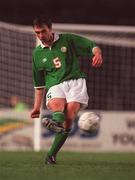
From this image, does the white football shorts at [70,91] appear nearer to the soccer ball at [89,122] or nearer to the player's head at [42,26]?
the soccer ball at [89,122]

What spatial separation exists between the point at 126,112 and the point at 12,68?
237cm

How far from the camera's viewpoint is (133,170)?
8.93 m

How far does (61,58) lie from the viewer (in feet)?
31.9

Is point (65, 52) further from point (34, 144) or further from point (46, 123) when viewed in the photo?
point (34, 144)

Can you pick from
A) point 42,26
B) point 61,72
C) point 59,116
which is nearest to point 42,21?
point 42,26

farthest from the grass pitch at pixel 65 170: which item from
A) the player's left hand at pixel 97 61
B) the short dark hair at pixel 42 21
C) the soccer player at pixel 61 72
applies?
the short dark hair at pixel 42 21

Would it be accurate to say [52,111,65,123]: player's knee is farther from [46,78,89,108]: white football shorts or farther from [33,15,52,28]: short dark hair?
[33,15,52,28]: short dark hair

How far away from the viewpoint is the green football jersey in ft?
31.8

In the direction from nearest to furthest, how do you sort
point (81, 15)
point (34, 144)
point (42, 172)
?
1. point (42, 172)
2. point (34, 144)
3. point (81, 15)

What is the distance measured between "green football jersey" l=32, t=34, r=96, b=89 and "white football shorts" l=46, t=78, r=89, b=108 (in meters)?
0.05

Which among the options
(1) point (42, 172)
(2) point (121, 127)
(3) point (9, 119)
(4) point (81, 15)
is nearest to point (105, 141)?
(2) point (121, 127)

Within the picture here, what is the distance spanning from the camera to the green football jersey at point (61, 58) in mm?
9688

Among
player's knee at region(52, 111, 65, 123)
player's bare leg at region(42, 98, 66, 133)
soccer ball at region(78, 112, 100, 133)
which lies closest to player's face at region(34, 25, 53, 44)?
player's bare leg at region(42, 98, 66, 133)

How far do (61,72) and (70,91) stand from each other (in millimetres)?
238
